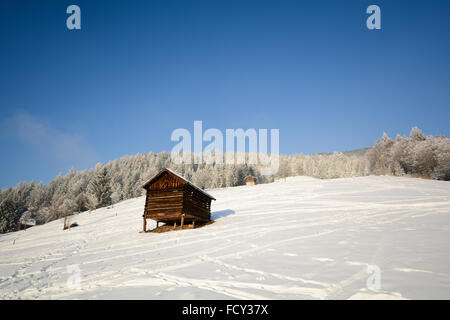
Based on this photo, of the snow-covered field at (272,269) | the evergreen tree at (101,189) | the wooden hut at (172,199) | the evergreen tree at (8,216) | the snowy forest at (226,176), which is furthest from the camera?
the evergreen tree at (8,216)

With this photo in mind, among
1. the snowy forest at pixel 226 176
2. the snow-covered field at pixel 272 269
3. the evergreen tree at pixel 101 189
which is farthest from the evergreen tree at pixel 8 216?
the snow-covered field at pixel 272 269

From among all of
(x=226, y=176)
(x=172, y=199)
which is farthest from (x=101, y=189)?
(x=172, y=199)

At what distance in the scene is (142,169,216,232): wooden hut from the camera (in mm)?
21969

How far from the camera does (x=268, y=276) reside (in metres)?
7.50

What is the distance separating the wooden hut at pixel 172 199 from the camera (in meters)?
22.0

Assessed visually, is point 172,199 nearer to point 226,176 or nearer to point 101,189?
point 101,189

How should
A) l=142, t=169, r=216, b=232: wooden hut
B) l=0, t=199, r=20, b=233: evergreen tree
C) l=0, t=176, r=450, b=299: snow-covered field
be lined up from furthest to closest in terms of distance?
l=0, t=199, r=20, b=233: evergreen tree < l=142, t=169, r=216, b=232: wooden hut < l=0, t=176, r=450, b=299: snow-covered field

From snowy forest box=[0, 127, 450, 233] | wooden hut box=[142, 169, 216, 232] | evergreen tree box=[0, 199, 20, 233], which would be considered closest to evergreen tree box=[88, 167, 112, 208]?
snowy forest box=[0, 127, 450, 233]

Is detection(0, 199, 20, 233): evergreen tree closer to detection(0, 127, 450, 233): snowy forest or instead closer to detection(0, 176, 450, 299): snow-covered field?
detection(0, 127, 450, 233): snowy forest

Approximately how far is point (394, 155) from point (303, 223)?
2520 inches

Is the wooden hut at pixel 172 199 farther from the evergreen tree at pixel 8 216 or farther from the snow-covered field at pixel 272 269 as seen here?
the evergreen tree at pixel 8 216
